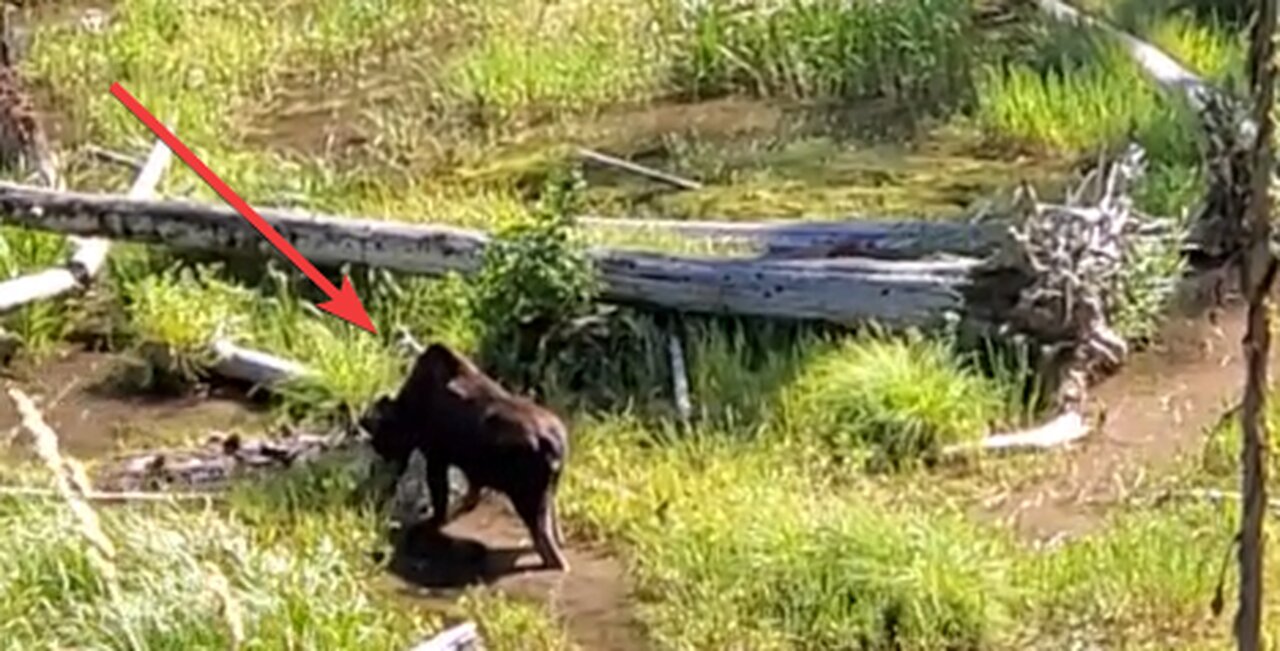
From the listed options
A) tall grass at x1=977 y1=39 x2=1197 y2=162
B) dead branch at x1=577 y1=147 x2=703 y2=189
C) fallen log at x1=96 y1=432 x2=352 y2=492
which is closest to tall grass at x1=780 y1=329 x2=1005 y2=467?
fallen log at x1=96 y1=432 x2=352 y2=492

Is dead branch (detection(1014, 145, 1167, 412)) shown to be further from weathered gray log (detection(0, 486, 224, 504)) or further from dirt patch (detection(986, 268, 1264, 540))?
weathered gray log (detection(0, 486, 224, 504))

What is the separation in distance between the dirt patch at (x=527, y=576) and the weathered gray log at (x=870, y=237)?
1.83m

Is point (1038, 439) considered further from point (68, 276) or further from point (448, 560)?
point (68, 276)

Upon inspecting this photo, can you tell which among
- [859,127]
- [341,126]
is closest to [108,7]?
[341,126]

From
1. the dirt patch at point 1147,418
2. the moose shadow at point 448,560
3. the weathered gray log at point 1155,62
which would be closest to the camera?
the moose shadow at point 448,560

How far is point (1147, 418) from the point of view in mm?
8547

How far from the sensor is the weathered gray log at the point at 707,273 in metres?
8.80

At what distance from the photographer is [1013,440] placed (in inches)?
326

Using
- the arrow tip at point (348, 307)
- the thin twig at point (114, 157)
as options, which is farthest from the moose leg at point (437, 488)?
the thin twig at point (114, 157)

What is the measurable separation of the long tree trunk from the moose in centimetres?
381

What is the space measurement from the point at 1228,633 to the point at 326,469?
2835 mm

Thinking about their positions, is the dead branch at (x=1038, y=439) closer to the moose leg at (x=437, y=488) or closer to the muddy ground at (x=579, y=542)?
the muddy ground at (x=579, y=542)

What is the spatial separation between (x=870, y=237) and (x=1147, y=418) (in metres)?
1.26

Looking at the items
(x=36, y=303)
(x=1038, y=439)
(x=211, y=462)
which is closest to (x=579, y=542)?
(x=211, y=462)
